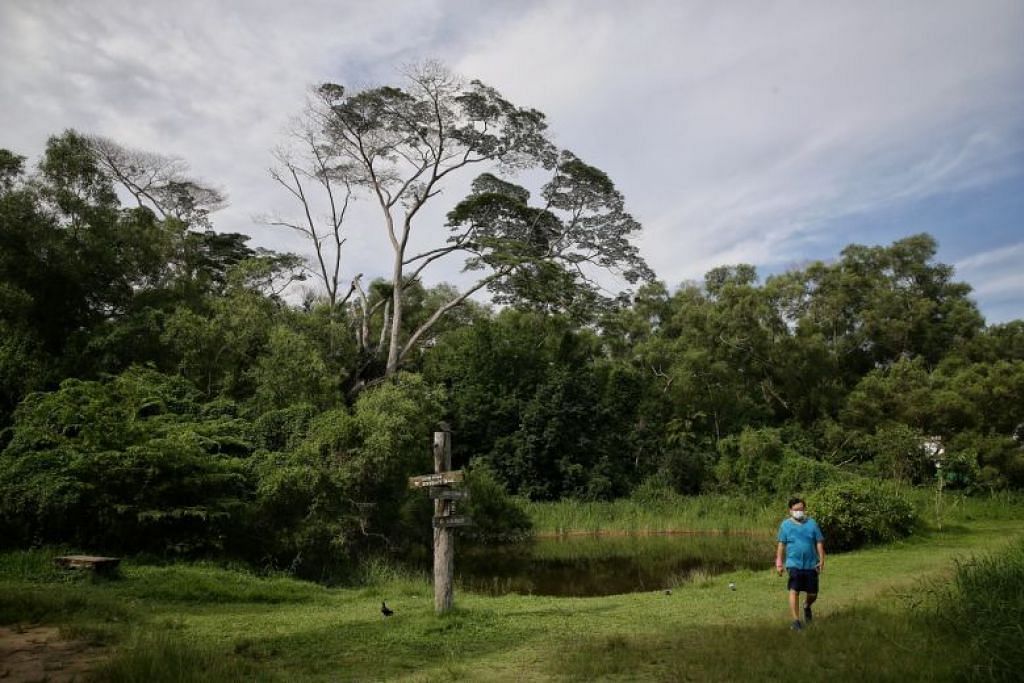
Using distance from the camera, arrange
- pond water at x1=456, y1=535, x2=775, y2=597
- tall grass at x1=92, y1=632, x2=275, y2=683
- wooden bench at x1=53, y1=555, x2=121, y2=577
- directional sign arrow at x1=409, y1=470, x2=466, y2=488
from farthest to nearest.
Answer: pond water at x1=456, y1=535, x2=775, y2=597
wooden bench at x1=53, y1=555, x2=121, y2=577
directional sign arrow at x1=409, y1=470, x2=466, y2=488
tall grass at x1=92, y1=632, x2=275, y2=683

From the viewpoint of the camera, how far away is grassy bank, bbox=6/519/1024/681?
18.6 ft

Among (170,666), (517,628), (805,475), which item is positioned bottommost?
(517,628)

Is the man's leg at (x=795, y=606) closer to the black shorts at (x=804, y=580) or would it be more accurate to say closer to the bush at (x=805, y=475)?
the black shorts at (x=804, y=580)

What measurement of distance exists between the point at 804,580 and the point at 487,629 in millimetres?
3445

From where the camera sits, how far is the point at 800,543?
290 inches

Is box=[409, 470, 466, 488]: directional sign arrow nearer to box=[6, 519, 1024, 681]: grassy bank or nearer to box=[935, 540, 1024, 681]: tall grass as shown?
box=[6, 519, 1024, 681]: grassy bank

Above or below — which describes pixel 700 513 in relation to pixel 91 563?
below

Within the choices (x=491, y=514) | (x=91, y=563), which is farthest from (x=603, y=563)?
(x=91, y=563)

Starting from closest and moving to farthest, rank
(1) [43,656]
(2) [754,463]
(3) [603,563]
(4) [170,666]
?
1. (4) [170,666]
2. (1) [43,656]
3. (3) [603,563]
4. (2) [754,463]

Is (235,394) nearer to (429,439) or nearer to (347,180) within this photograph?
(429,439)

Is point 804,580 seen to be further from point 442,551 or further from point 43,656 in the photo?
point 43,656

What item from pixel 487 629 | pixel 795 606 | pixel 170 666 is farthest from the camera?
pixel 487 629

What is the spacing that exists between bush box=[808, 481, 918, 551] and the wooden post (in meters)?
9.25

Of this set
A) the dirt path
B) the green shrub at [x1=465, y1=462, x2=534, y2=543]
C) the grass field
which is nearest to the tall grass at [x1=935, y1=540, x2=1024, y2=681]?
the grass field
